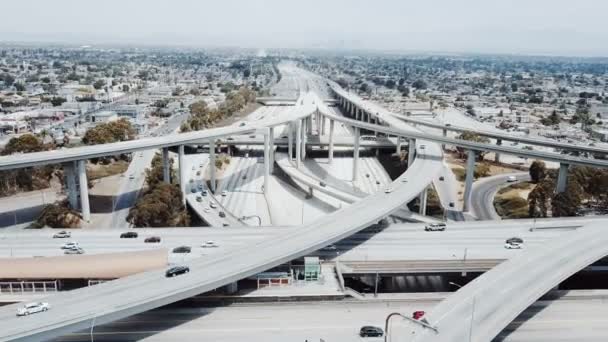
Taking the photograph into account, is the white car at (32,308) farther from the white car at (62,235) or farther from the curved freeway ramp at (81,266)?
the white car at (62,235)

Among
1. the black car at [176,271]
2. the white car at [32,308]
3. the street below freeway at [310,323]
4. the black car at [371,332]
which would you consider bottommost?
the street below freeway at [310,323]

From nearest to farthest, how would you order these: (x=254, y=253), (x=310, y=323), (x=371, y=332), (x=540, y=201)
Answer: (x=371, y=332), (x=310, y=323), (x=254, y=253), (x=540, y=201)

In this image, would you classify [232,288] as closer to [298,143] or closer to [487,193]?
[487,193]

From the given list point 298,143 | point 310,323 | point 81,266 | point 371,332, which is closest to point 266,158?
point 298,143

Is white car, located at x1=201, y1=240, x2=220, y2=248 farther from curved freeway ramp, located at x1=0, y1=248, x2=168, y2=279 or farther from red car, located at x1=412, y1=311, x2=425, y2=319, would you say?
red car, located at x1=412, y1=311, x2=425, y2=319

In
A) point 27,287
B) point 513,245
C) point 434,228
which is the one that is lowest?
point 27,287

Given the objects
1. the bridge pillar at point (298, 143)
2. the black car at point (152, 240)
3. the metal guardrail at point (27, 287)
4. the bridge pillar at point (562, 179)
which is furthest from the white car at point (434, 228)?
the bridge pillar at point (298, 143)
